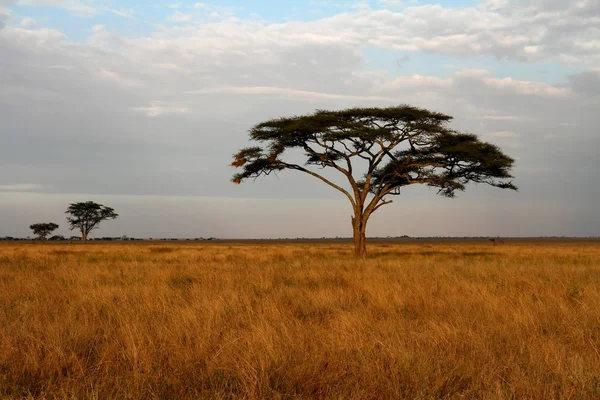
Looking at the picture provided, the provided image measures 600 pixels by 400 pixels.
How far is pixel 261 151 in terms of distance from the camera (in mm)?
28109

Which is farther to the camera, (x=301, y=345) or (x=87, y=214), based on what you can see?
(x=87, y=214)

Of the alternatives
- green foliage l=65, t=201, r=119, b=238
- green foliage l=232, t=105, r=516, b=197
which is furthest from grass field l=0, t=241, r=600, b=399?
green foliage l=65, t=201, r=119, b=238

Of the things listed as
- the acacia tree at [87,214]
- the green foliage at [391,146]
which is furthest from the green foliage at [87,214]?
the green foliage at [391,146]

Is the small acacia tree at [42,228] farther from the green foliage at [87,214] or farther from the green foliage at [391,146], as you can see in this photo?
the green foliage at [391,146]

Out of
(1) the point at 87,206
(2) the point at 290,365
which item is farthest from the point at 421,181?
(1) the point at 87,206

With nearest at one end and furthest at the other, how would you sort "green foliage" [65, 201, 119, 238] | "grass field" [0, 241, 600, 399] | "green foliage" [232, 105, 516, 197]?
"grass field" [0, 241, 600, 399], "green foliage" [232, 105, 516, 197], "green foliage" [65, 201, 119, 238]

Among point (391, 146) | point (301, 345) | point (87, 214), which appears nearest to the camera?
point (301, 345)

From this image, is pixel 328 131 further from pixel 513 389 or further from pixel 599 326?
pixel 513 389

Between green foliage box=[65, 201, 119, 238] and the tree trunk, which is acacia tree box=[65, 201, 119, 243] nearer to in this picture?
green foliage box=[65, 201, 119, 238]

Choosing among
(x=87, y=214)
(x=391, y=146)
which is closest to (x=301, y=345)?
(x=391, y=146)

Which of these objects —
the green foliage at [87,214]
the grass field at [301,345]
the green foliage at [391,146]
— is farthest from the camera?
the green foliage at [87,214]

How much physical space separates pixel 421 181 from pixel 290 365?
77.3 ft

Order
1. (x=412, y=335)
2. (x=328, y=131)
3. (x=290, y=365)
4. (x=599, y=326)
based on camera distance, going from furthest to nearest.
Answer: (x=328, y=131) → (x=599, y=326) → (x=412, y=335) → (x=290, y=365)

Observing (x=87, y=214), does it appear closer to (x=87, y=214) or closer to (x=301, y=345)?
(x=87, y=214)
